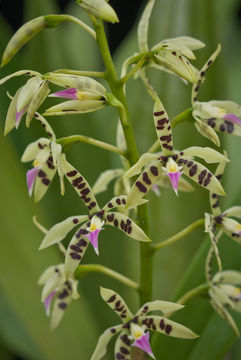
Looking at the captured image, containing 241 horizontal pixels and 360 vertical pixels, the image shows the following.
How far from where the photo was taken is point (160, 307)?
23.1 inches

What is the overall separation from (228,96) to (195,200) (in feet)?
0.69

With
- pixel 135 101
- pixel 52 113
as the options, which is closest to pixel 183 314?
pixel 52 113

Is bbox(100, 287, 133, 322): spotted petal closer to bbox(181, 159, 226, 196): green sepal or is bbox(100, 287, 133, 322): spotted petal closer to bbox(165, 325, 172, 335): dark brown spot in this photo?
bbox(165, 325, 172, 335): dark brown spot

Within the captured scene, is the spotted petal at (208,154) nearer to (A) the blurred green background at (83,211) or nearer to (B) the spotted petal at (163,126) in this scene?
(B) the spotted petal at (163,126)

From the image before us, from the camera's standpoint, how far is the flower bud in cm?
53

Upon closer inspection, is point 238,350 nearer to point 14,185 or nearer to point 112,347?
point 112,347

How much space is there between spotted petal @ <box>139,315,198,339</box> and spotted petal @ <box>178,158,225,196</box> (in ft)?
0.49

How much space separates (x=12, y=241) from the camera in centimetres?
83

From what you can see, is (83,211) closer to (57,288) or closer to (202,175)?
(57,288)

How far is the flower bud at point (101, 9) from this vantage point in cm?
53

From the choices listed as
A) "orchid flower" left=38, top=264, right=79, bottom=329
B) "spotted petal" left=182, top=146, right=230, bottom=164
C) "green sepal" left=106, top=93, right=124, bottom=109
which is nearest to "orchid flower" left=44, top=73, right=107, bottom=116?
"green sepal" left=106, top=93, right=124, bottom=109

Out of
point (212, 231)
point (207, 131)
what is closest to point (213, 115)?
point (207, 131)

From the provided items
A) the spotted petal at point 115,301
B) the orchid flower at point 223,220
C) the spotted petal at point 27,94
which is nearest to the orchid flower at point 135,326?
the spotted petal at point 115,301

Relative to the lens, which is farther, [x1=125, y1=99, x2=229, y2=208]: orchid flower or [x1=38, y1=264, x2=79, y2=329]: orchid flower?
[x1=38, y1=264, x2=79, y2=329]: orchid flower
